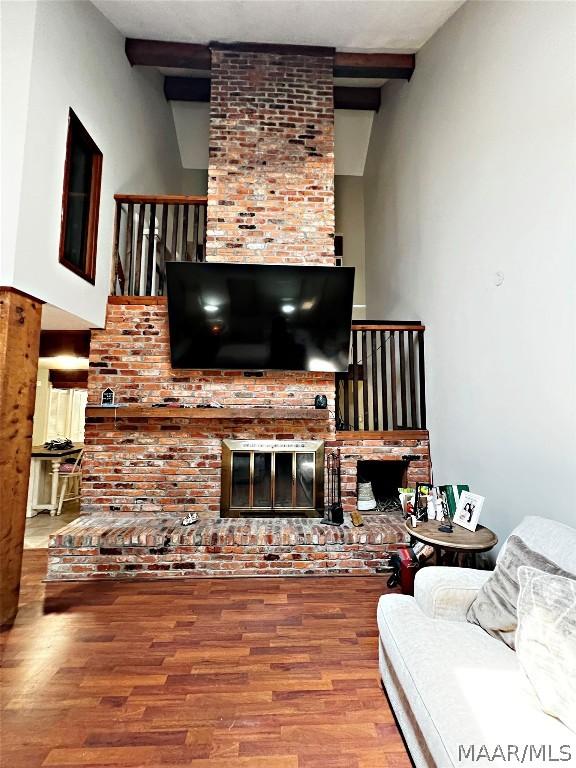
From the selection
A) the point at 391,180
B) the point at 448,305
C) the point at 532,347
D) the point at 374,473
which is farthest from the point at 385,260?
the point at 532,347

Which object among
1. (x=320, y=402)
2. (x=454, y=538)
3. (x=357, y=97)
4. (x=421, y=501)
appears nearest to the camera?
(x=454, y=538)

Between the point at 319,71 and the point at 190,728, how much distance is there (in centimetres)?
555

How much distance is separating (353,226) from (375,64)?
2.56m

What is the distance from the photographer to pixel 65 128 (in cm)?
307

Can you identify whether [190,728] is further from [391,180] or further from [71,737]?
[391,180]

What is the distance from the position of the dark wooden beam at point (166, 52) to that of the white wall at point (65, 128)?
0.12 m

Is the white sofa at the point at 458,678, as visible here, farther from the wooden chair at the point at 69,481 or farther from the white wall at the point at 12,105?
the wooden chair at the point at 69,481

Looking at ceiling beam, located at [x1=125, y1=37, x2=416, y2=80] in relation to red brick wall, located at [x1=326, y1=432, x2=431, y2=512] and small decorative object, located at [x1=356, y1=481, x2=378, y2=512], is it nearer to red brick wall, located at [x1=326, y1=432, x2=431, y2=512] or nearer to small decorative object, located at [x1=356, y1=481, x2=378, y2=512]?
red brick wall, located at [x1=326, y1=432, x2=431, y2=512]

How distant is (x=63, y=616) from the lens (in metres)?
2.55

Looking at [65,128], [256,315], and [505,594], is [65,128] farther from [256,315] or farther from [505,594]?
[505,594]

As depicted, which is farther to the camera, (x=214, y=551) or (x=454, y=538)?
(x=214, y=551)

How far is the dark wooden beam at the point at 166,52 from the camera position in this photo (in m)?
4.18

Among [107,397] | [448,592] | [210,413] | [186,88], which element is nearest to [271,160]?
[186,88]

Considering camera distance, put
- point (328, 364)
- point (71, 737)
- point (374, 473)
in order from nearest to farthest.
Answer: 1. point (71, 737)
2. point (328, 364)
3. point (374, 473)
